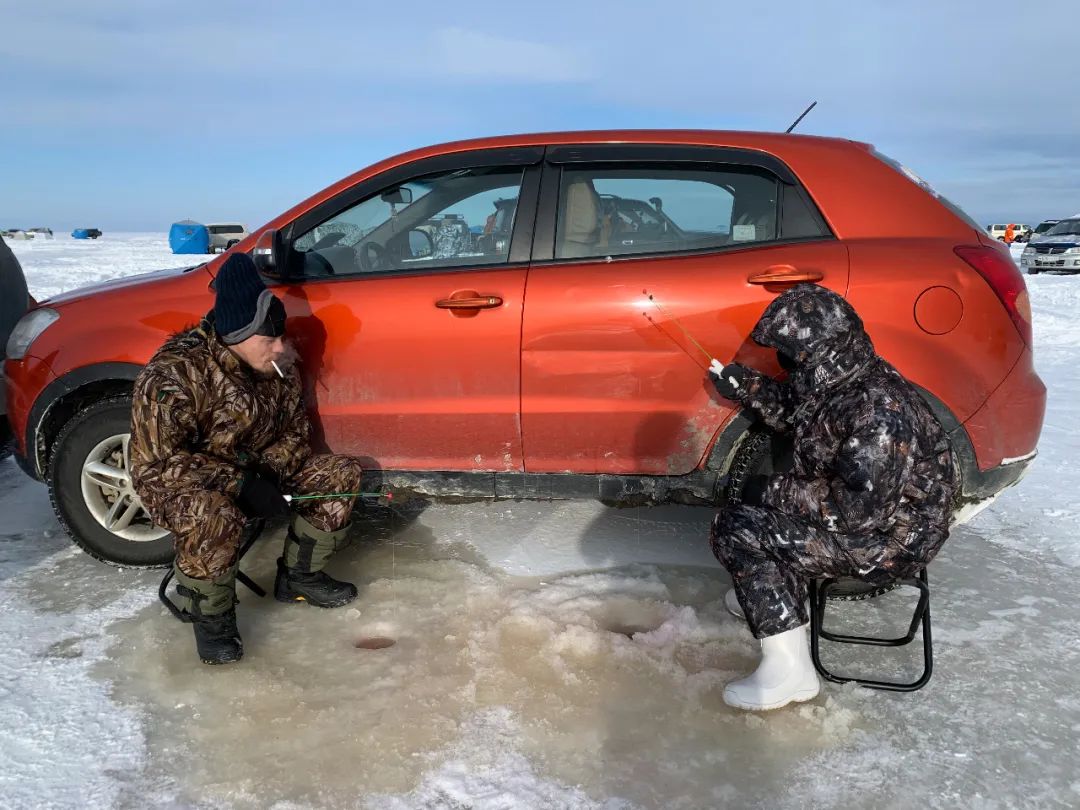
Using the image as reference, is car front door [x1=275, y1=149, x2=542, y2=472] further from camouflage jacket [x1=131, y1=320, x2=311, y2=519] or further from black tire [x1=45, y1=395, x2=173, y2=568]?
black tire [x1=45, y1=395, x2=173, y2=568]

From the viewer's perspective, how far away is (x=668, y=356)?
9.48 feet

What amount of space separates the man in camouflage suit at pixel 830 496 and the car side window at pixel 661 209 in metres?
0.68

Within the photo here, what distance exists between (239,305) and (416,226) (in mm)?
883

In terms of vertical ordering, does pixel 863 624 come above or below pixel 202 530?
below

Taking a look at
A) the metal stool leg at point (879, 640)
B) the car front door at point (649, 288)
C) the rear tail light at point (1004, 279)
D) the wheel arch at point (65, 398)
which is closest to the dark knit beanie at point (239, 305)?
the wheel arch at point (65, 398)

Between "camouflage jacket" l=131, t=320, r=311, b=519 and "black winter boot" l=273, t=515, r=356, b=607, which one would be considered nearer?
"camouflage jacket" l=131, t=320, r=311, b=519

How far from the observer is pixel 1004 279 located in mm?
2766

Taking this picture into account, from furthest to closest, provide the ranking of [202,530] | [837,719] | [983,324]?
1. [983,324]
2. [202,530]
3. [837,719]

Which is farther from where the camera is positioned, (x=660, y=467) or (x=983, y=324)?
(x=660, y=467)

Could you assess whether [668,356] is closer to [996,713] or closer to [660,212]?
[660,212]

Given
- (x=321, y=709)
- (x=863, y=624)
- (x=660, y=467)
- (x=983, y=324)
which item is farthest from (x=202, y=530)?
(x=983, y=324)

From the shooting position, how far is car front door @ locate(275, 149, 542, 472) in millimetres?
3002

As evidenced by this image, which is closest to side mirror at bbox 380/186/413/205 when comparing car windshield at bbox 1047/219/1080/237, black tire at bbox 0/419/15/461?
black tire at bbox 0/419/15/461

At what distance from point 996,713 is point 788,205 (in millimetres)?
1868
